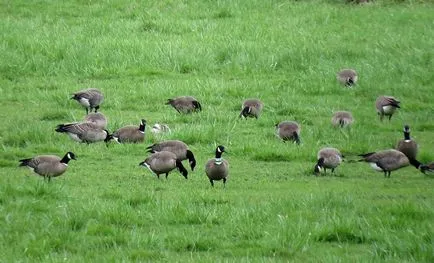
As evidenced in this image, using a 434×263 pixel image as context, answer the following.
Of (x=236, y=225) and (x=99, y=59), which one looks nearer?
(x=236, y=225)

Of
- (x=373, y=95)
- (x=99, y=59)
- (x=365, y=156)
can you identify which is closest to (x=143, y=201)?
(x=365, y=156)

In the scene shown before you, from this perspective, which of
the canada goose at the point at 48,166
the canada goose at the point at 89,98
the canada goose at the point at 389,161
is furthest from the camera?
the canada goose at the point at 89,98

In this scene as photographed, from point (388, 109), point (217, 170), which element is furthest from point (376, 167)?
point (388, 109)

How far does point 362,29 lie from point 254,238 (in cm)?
1521

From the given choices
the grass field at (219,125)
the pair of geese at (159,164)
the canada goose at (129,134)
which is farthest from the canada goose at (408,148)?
the canada goose at (129,134)

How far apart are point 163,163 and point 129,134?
243 cm

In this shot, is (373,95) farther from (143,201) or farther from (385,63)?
(143,201)

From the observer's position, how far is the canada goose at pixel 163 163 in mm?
13484

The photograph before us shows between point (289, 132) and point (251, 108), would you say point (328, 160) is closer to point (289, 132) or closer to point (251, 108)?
point (289, 132)

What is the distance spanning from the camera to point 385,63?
69.6ft

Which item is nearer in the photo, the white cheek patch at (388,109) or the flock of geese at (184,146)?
the flock of geese at (184,146)

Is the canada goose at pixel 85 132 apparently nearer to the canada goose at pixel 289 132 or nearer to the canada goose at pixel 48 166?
the canada goose at pixel 48 166

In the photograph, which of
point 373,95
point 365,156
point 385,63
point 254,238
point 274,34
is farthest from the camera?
point 274,34

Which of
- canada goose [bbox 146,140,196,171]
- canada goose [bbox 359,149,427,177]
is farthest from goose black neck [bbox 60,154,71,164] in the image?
canada goose [bbox 359,149,427,177]
